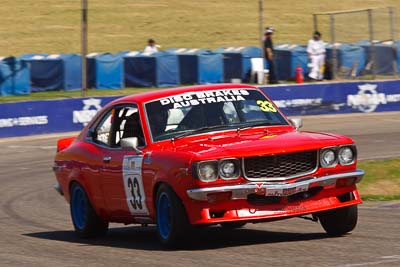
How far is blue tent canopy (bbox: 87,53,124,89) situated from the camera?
34094 mm

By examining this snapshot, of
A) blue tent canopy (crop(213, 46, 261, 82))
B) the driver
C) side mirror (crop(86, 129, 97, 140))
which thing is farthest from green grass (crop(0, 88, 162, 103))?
the driver

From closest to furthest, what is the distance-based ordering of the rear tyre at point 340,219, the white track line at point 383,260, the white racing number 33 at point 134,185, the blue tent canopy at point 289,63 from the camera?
the white track line at point 383,260
the rear tyre at point 340,219
the white racing number 33 at point 134,185
the blue tent canopy at point 289,63

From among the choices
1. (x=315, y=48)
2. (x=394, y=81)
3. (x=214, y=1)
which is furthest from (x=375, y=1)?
(x=394, y=81)

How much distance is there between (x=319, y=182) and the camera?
9.11 m

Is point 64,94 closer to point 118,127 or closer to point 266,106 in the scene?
point 118,127

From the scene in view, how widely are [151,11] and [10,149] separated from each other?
28613 millimetres

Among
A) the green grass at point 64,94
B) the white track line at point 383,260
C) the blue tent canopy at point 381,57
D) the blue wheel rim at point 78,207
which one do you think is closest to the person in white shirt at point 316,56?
the blue tent canopy at point 381,57

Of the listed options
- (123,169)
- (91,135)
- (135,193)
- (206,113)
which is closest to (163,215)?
(135,193)

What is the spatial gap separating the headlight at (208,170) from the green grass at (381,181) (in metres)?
5.45

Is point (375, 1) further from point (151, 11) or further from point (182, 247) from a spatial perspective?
point (182, 247)

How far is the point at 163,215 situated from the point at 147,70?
25545mm

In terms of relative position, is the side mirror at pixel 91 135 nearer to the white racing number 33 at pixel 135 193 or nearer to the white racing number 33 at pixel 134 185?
the white racing number 33 at pixel 134 185

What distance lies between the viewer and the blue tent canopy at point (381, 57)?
106ft

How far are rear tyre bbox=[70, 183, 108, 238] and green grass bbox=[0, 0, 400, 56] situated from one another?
3443cm
